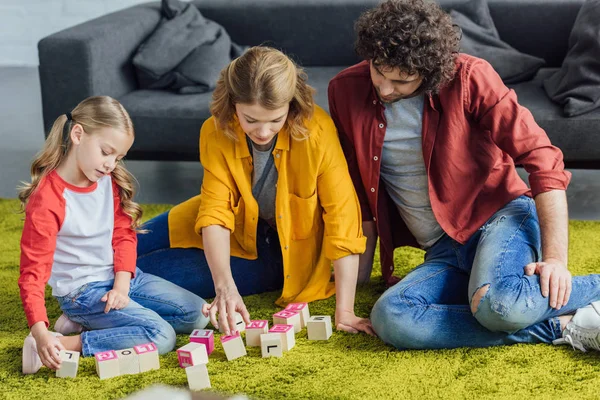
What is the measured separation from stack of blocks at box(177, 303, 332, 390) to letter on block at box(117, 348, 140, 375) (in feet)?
0.33

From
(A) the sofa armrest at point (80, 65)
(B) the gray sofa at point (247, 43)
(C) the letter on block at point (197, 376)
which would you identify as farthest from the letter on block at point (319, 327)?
(A) the sofa armrest at point (80, 65)

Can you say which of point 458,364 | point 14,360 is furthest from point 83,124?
point 458,364

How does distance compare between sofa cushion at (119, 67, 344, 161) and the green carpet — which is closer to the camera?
the green carpet

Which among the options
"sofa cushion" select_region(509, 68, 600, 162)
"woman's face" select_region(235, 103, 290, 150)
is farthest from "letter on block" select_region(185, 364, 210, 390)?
"sofa cushion" select_region(509, 68, 600, 162)

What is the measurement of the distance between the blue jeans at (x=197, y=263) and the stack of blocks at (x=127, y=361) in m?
0.41

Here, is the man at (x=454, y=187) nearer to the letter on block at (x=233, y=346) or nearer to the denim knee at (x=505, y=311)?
the denim knee at (x=505, y=311)

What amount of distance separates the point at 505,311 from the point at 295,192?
0.64 m

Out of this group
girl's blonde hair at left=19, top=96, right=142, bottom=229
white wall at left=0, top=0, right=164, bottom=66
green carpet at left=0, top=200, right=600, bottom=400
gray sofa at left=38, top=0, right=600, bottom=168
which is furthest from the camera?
white wall at left=0, top=0, right=164, bottom=66

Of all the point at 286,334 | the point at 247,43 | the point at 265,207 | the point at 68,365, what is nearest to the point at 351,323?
the point at 286,334

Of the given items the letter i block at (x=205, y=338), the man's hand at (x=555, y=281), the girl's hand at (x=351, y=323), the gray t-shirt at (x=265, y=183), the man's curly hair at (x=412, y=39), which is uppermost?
the man's curly hair at (x=412, y=39)

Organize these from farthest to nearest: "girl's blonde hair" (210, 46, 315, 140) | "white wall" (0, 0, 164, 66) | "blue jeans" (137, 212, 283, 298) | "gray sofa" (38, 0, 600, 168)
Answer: "white wall" (0, 0, 164, 66), "gray sofa" (38, 0, 600, 168), "blue jeans" (137, 212, 283, 298), "girl's blonde hair" (210, 46, 315, 140)

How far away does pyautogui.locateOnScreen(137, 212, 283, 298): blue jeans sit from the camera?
2.38m

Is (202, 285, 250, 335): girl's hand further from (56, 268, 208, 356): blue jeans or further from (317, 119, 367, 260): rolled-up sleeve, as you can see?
(317, 119, 367, 260): rolled-up sleeve

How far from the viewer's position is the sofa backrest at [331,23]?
3.55 m
